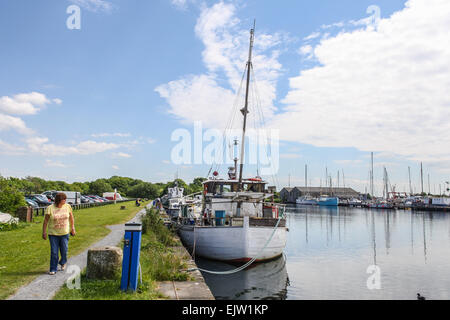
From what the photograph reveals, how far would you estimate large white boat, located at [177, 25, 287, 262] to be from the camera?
17.4 meters

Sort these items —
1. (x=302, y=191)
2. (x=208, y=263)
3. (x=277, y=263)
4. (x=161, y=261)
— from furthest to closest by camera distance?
1. (x=302, y=191)
2. (x=277, y=263)
3. (x=208, y=263)
4. (x=161, y=261)

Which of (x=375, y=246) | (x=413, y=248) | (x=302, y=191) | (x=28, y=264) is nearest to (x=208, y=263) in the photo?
(x=28, y=264)

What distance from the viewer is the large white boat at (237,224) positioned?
17.4 metres

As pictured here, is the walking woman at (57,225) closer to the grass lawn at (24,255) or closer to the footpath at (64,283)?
the footpath at (64,283)

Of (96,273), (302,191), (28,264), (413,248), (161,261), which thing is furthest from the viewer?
(302,191)

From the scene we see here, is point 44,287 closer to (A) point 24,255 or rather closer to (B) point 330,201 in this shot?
(A) point 24,255

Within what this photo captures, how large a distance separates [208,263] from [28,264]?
10.4 m

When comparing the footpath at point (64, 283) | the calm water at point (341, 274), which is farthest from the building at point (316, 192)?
the footpath at point (64, 283)

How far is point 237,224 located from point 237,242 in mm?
1392

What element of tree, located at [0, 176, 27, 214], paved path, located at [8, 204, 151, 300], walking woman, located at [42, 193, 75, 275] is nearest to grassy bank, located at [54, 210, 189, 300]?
paved path, located at [8, 204, 151, 300]

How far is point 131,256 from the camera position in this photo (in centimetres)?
741

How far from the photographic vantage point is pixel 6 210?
73.6 feet
